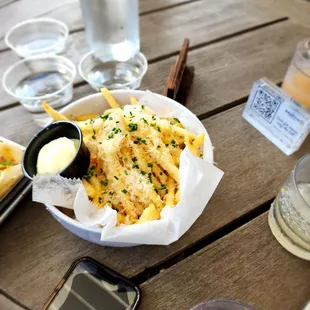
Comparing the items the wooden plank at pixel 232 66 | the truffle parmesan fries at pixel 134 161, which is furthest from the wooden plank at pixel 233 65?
the truffle parmesan fries at pixel 134 161

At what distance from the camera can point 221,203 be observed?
25.5 inches

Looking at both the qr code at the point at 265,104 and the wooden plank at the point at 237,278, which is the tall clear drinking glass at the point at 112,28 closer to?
the qr code at the point at 265,104

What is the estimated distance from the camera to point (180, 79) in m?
0.83

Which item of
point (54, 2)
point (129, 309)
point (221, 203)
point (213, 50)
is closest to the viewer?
point (129, 309)

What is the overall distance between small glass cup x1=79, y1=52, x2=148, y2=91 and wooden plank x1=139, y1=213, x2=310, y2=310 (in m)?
0.47

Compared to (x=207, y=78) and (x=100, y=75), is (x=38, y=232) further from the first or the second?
(x=207, y=78)

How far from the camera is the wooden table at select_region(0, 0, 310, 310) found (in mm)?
547

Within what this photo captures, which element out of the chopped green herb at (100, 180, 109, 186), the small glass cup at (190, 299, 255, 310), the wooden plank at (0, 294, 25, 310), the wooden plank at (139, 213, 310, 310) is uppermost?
the chopped green herb at (100, 180, 109, 186)

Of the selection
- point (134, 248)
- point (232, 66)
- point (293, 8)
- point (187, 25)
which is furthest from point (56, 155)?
point (293, 8)

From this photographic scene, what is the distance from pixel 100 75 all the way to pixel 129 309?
0.59 m

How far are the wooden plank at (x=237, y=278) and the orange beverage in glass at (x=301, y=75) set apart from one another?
349mm

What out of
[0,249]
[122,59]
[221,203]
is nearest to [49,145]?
[0,249]

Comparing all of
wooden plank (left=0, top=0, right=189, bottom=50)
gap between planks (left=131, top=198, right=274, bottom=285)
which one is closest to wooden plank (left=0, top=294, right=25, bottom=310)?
gap between planks (left=131, top=198, right=274, bottom=285)

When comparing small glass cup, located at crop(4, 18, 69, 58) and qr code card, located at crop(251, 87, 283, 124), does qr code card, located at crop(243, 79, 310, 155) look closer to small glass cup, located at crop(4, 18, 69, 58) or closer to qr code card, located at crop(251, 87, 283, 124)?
qr code card, located at crop(251, 87, 283, 124)
